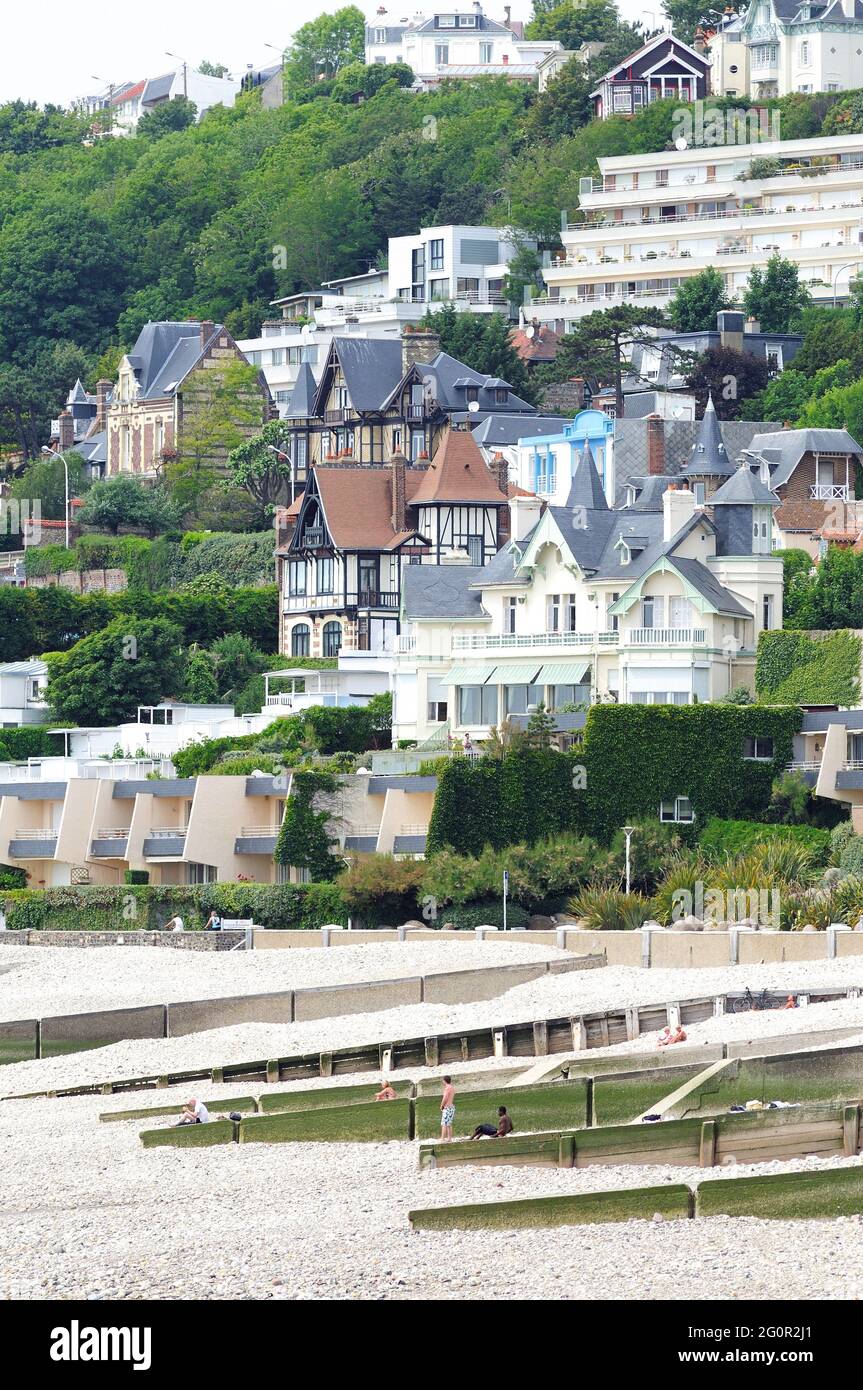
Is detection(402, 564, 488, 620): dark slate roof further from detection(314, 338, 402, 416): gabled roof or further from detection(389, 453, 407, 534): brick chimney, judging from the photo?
detection(314, 338, 402, 416): gabled roof

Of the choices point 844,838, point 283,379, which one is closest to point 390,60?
point 283,379

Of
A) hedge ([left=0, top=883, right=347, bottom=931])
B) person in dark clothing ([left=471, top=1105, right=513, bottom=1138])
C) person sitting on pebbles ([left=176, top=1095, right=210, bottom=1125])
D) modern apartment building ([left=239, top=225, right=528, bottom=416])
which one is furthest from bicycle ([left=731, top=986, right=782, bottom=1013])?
modern apartment building ([left=239, top=225, right=528, bottom=416])

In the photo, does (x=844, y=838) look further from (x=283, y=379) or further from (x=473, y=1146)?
(x=283, y=379)

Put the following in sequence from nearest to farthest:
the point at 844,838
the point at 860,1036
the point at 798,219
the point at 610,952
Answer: the point at 860,1036 → the point at 610,952 → the point at 844,838 → the point at 798,219

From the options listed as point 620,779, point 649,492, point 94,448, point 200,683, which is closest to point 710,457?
point 649,492

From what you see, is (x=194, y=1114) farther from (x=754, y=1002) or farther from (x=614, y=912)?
(x=614, y=912)
